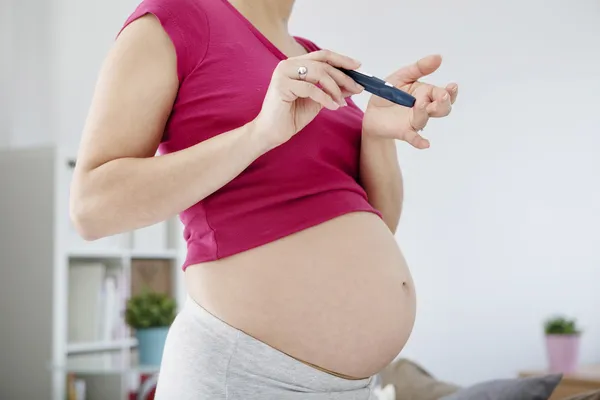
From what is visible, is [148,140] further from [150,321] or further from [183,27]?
[150,321]

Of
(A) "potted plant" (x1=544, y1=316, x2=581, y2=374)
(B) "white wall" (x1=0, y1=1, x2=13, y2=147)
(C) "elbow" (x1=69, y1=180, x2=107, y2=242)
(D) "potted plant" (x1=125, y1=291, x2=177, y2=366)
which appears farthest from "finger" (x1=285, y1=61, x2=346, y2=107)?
(B) "white wall" (x1=0, y1=1, x2=13, y2=147)

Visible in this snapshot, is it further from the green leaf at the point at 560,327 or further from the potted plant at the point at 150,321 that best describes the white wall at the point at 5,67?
the green leaf at the point at 560,327

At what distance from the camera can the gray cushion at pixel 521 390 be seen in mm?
1757

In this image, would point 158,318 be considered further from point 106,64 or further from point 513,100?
point 106,64

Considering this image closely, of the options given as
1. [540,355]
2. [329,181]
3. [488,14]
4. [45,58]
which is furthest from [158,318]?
[329,181]

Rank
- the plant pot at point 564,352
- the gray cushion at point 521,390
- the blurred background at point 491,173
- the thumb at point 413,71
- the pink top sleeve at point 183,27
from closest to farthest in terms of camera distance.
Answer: the pink top sleeve at point 183,27, the thumb at point 413,71, the gray cushion at point 521,390, the plant pot at point 564,352, the blurred background at point 491,173

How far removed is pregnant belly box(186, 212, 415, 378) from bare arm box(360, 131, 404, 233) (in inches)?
4.8

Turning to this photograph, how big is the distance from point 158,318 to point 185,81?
2231 mm

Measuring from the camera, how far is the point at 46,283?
307 centimetres

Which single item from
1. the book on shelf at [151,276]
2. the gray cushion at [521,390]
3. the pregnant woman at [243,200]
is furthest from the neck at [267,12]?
the book on shelf at [151,276]

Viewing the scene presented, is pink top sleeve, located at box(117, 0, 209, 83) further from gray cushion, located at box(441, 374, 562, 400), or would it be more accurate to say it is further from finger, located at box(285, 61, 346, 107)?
gray cushion, located at box(441, 374, 562, 400)

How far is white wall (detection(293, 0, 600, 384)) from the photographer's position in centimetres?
341

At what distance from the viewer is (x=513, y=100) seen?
3.46 metres

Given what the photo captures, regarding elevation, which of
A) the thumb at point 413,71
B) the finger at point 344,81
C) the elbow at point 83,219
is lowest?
the elbow at point 83,219
